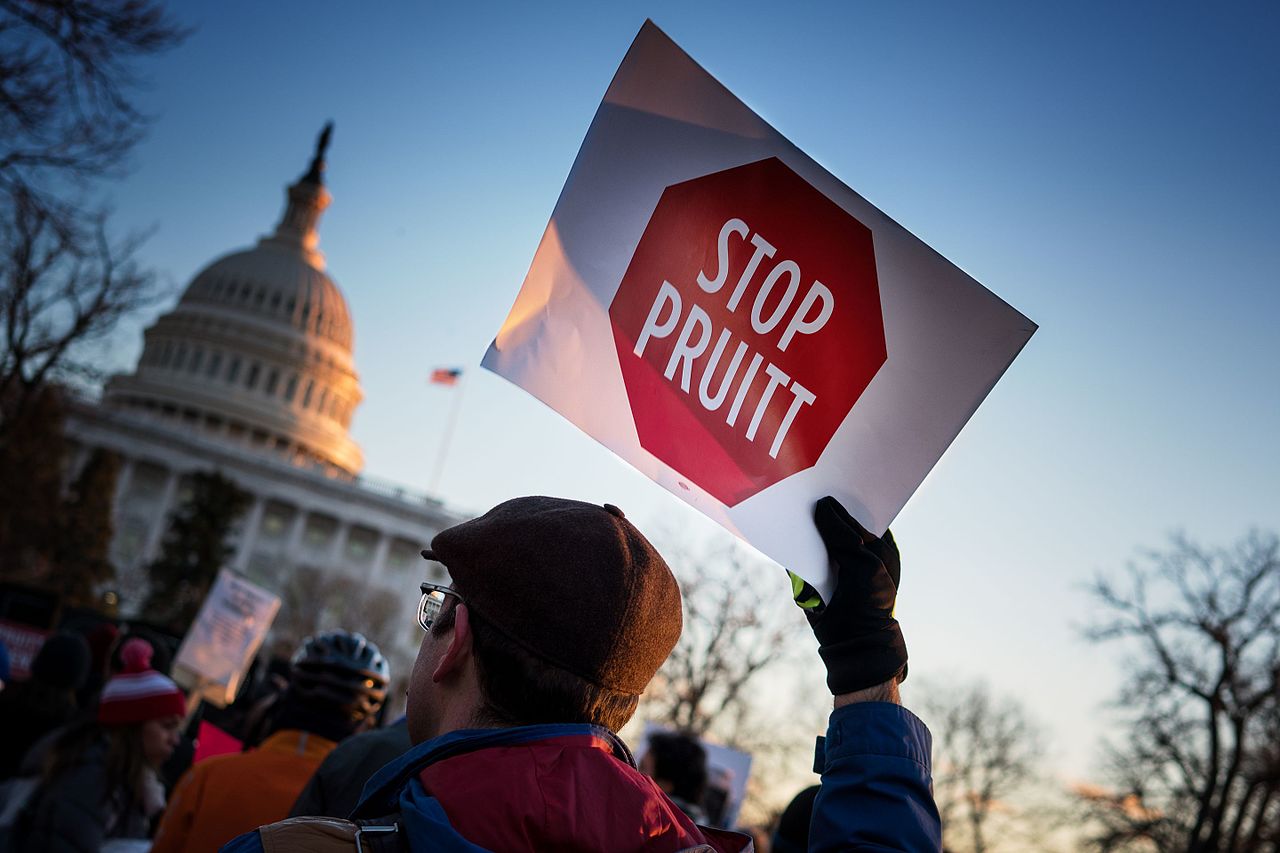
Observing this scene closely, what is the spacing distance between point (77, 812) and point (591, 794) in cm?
318

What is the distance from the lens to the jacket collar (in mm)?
1727

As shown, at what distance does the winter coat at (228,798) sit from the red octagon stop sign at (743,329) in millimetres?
2014

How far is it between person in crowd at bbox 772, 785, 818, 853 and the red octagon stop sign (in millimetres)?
1839

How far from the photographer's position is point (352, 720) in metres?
4.17

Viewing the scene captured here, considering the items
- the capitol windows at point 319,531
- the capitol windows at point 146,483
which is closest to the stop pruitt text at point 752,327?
the capitol windows at point 146,483

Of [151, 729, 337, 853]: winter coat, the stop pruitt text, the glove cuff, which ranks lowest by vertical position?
[151, 729, 337, 853]: winter coat

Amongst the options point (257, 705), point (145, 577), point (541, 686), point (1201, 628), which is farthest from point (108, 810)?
point (145, 577)

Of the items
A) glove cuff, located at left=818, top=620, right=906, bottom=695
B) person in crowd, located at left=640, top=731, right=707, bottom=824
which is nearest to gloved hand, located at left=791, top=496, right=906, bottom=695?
glove cuff, located at left=818, top=620, right=906, bottom=695

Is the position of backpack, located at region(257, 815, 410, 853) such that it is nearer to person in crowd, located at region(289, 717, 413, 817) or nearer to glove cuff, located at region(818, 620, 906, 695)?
glove cuff, located at region(818, 620, 906, 695)

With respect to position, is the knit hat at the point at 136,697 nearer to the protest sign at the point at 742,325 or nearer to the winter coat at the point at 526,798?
the protest sign at the point at 742,325

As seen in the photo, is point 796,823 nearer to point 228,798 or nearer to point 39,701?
point 228,798

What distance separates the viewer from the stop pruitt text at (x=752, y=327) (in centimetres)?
234

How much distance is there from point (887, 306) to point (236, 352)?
321ft

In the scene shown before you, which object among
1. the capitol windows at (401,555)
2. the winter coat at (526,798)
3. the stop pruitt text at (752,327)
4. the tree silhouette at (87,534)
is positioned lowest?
the winter coat at (526,798)
